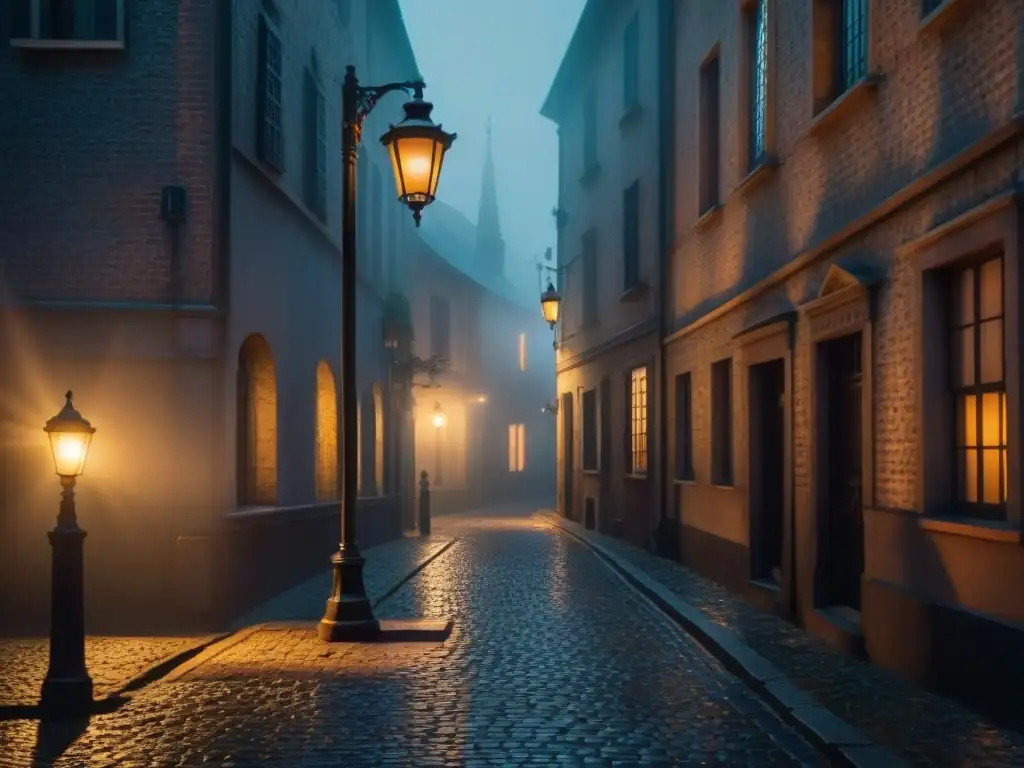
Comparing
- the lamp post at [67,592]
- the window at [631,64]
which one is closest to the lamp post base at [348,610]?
the lamp post at [67,592]

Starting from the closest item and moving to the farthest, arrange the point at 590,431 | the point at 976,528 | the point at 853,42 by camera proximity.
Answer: the point at 976,528
the point at 853,42
the point at 590,431

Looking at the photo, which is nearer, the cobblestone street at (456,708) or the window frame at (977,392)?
the cobblestone street at (456,708)

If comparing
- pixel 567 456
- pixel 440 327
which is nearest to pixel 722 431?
pixel 567 456

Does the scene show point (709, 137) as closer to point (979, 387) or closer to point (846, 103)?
point (846, 103)

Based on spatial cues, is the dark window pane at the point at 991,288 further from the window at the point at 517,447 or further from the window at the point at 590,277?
the window at the point at 517,447

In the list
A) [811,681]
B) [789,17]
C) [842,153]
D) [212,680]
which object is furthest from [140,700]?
[789,17]

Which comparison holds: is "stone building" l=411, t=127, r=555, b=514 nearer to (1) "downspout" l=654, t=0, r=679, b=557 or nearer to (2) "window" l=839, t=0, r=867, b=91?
(1) "downspout" l=654, t=0, r=679, b=557

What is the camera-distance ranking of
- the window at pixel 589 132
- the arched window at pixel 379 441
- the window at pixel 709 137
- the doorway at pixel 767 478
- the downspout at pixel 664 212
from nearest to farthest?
the doorway at pixel 767 478 → the window at pixel 709 137 → the downspout at pixel 664 212 → the arched window at pixel 379 441 → the window at pixel 589 132

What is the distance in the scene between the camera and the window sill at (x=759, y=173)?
464 inches

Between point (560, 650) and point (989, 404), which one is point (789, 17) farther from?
point (560, 650)

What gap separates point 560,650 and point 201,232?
4.76 meters

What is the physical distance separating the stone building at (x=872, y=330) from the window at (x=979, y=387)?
0.02 m

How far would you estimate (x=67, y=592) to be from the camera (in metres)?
7.70

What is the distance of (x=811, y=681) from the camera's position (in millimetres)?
8008
